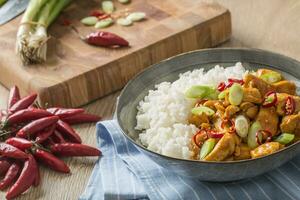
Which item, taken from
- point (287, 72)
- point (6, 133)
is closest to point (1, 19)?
point (6, 133)

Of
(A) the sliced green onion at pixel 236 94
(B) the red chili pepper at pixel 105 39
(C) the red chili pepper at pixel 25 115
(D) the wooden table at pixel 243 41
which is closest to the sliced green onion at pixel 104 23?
(B) the red chili pepper at pixel 105 39

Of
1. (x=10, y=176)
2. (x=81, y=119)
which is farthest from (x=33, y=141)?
(x=81, y=119)

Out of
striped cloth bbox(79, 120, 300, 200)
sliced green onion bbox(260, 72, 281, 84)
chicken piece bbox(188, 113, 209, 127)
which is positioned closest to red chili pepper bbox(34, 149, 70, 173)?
striped cloth bbox(79, 120, 300, 200)

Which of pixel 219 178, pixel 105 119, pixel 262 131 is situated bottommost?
pixel 105 119

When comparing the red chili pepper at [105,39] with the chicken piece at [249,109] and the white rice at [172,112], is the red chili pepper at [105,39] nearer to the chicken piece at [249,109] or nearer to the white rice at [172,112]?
the white rice at [172,112]

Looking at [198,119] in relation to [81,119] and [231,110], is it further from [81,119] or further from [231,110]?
[81,119]

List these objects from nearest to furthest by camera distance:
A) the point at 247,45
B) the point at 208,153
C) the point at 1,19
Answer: the point at 208,153 < the point at 247,45 < the point at 1,19

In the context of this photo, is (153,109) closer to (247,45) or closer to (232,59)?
(232,59)
